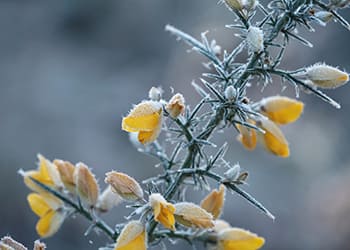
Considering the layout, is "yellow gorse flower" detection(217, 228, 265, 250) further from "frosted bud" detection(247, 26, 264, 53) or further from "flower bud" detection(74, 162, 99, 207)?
"frosted bud" detection(247, 26, 264, 53)

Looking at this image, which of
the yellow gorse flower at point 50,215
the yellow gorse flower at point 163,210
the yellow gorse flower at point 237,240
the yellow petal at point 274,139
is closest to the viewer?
the yellow gorse flower at point 163,210

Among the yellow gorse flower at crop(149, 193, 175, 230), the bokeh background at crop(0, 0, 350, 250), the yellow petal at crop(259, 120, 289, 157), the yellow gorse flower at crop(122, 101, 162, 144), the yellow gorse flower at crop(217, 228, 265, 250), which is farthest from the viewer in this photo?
the bokeh background at crop(0, 0, 350, 250)

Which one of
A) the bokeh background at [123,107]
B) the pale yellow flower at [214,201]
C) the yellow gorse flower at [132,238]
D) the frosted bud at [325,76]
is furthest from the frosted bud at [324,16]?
the bokeh background at [123,107]

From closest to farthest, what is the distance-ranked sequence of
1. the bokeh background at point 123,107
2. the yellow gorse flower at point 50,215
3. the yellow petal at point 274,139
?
the yellow petal at point 274,139
the yellow gorse flower at point 50,215
the bokeh background at point 123,107

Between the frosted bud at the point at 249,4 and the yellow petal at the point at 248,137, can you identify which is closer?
the frosted bud at the point at 249,4

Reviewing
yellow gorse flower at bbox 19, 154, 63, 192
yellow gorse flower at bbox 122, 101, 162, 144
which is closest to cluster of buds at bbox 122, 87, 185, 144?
yellow gorse flower at bbox 122, 101, 162, 144

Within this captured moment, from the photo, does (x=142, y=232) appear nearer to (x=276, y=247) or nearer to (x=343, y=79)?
(x=343, y=79)

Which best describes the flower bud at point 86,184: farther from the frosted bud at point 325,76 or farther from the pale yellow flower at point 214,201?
the frosted bud at point 325,76
